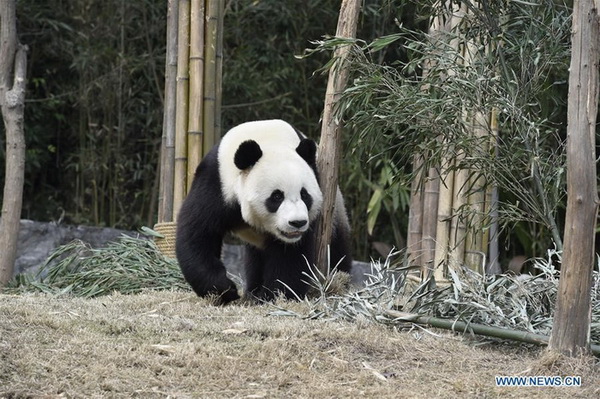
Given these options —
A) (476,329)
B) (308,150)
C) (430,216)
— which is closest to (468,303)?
(476,329)

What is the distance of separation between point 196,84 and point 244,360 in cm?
300

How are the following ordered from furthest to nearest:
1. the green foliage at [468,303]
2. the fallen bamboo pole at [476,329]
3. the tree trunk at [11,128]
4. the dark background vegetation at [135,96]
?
the dark background vegetation at [135,96] → the tree trunk at [11,128] → the green foliage at [468,303] → the fallen bamboo pole at [476,329]

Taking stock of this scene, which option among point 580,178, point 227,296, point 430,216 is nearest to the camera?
point 580,178

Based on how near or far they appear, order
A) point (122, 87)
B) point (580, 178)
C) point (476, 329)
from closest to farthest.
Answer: point (580, 178) → point (476, 329) → point (122, 87)

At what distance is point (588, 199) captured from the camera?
3838 mm

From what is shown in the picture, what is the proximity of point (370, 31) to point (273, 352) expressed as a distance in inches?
245

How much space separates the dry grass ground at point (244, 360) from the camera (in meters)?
3.64

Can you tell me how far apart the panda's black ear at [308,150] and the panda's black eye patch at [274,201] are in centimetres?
32

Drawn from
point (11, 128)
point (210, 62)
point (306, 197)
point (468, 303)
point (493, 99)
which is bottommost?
point (468, 303)

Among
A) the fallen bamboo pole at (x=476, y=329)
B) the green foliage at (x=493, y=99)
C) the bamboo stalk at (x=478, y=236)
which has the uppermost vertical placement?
the green foliage at (x=493, y=99)

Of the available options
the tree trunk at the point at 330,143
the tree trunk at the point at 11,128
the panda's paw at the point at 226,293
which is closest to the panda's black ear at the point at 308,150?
the tree trunk at the point at 330,143

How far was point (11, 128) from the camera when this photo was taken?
6758 mm

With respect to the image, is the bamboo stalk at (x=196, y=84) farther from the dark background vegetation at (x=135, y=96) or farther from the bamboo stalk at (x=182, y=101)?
the dark background vegetation at (x=135, y=96)

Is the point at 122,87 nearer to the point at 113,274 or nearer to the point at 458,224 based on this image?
the point at 113,274
